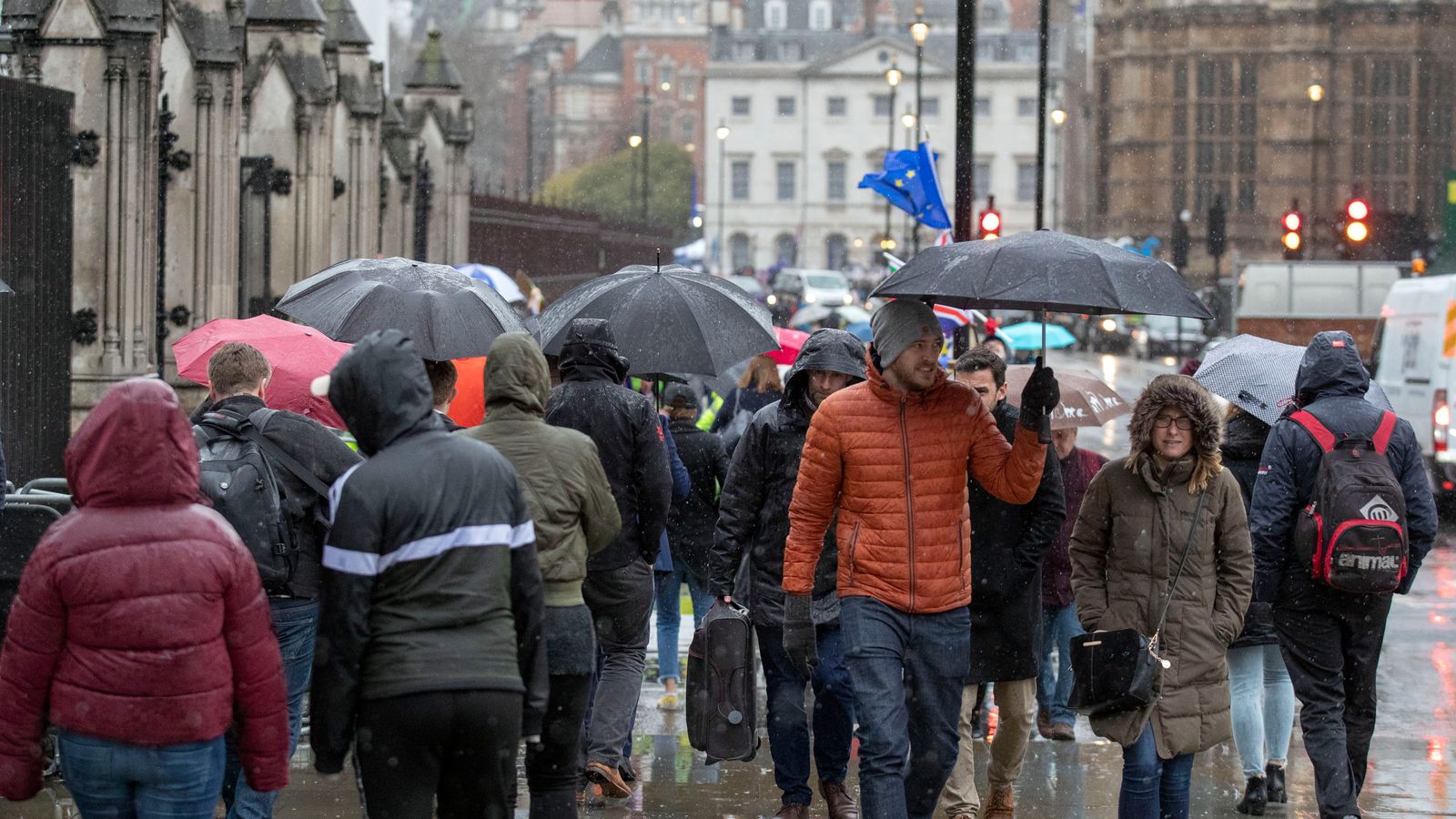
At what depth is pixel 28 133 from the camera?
11.6 metres

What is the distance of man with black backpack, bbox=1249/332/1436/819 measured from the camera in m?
6.91

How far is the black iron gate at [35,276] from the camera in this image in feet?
37.5

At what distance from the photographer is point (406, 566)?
15.3ft

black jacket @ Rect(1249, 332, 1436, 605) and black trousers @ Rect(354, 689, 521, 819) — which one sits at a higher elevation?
black jacket @ Rect(1249, 332, 1436, 605)

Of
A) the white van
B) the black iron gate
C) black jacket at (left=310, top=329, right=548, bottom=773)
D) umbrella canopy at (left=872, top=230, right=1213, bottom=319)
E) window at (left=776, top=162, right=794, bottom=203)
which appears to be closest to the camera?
black jacket at (left=310, top=329, right=548, bottom=773)

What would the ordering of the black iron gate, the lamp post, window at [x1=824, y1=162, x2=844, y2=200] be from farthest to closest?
window at [x1=824, y1=162, x2=844, y2=200], the lamp post, the black iron gate

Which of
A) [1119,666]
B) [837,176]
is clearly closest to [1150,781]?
[1119,666]

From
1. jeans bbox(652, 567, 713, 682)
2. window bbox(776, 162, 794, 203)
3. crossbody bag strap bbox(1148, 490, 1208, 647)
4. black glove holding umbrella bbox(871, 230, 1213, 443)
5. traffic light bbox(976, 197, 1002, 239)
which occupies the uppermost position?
window bbox(776, 162, 794, 203)

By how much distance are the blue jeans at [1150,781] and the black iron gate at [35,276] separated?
7.44m

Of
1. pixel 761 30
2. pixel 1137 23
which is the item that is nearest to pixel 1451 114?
pixel 1137 23

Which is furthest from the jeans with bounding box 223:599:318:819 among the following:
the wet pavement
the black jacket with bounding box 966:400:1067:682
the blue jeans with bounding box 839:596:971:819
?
the black jacket with bounding box 966:400:1067:682

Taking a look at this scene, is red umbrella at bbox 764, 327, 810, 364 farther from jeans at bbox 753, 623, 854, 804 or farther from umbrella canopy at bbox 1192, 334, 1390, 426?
jeans at bbox 753, 623, 854, 804

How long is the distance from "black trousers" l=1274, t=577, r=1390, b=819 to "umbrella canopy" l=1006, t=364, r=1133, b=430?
194 cm

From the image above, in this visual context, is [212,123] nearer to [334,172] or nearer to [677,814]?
[334,172]
